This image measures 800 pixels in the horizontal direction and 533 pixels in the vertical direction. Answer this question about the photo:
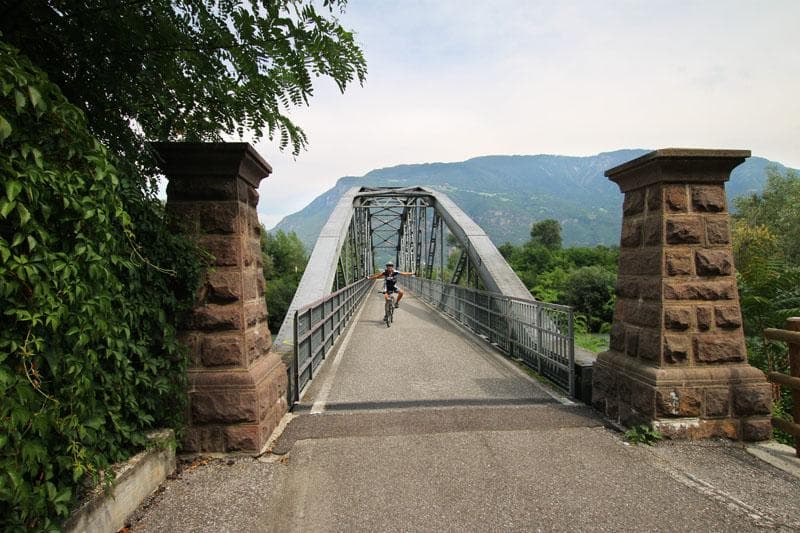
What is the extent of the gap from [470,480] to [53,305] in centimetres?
251

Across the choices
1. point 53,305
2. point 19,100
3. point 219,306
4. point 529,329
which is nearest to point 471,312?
point 529,329

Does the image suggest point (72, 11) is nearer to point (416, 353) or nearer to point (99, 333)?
point (99, 333)

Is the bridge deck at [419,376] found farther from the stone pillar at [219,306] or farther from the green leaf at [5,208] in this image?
the green leaf at [5,208]

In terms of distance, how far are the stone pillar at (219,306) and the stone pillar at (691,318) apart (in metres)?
3.18

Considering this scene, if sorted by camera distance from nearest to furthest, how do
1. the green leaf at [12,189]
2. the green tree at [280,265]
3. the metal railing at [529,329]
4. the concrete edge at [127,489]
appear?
1. the green leaf at [12,189]
2. the concrete edge at [127,489]
3. the metal railing at [529,329]
4. the green tree at [280,265]

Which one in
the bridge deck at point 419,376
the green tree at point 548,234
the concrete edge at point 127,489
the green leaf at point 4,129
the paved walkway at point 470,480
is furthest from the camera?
the green tree at point 548,234

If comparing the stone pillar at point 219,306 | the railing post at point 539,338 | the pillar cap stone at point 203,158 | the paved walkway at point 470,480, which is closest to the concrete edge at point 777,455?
the paved walkway at point 470,480

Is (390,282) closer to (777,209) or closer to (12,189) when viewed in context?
(12,189)

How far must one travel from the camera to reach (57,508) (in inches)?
70.0

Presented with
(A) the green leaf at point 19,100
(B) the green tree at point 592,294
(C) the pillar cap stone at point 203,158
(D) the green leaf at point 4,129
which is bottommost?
(B) the green tree at point 592,294

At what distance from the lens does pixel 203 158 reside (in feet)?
10.5

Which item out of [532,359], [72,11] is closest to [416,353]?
[532,359]

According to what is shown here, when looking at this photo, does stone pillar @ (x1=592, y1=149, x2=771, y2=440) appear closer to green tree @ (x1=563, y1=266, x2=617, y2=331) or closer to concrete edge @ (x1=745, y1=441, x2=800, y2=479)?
concrete edge @ (x1=745, y1=441, x2=800, y2=479)

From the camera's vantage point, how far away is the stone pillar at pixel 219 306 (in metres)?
3.14
